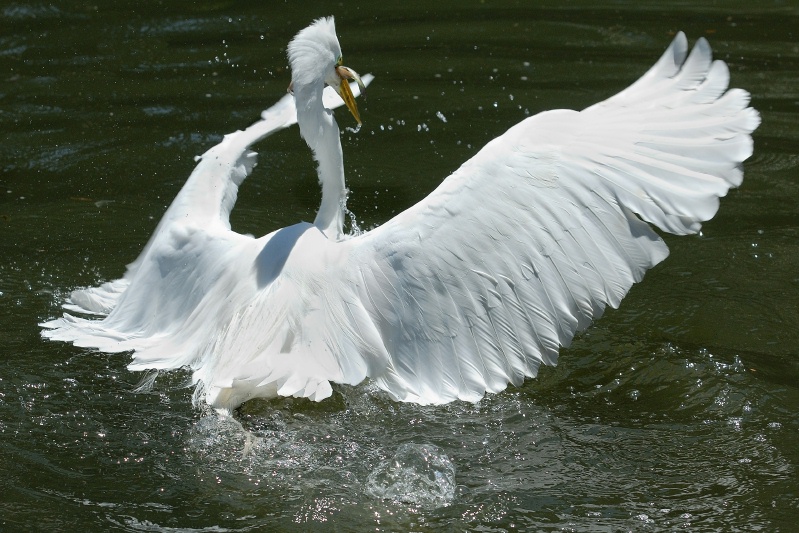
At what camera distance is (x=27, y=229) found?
20.3 ft

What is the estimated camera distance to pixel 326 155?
498 centimetres

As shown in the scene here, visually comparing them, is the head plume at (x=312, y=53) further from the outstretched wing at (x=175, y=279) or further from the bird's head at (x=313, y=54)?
the outstretched wing at (x=175, y=279)

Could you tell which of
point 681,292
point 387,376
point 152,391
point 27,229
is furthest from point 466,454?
point 27,229

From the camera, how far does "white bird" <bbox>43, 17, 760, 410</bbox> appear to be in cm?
400

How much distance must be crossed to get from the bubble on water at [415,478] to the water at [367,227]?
16 mm

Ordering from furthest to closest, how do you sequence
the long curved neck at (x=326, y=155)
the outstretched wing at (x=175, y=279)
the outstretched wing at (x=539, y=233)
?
the long curved neck at (x=326, y=155), the outstretched wing at (x=175, y=279), the outstretched wing at (x=539, y=233)

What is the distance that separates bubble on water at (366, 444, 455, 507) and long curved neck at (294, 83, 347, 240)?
4.12ft

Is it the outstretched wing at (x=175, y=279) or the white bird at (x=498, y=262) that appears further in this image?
the outstretched wing at (x=175, y=279)

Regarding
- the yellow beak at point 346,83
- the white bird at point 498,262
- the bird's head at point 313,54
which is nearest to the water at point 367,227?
the white bird at point 498,262

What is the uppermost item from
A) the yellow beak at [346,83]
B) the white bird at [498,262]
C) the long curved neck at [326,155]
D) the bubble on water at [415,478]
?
the yellow beak at [346,83]

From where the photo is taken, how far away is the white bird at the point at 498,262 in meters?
4.00

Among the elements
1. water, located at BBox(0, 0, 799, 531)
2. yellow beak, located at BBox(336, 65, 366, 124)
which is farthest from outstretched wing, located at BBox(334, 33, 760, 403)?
yellow beak, located at BBox(336, 65, 366, 124)

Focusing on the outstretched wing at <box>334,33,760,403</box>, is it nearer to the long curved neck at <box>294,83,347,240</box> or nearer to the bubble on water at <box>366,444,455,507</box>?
the bubble on water at <box>366,444,455,507</box>

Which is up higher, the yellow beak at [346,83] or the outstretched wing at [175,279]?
the yellow beak at [346,83]
